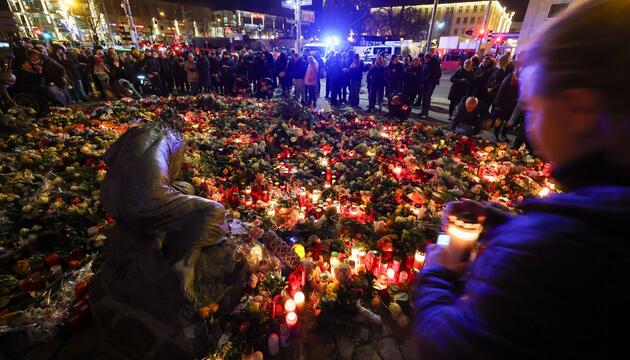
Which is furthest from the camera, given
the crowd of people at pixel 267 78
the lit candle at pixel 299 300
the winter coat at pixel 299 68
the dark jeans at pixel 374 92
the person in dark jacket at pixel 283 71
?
the person in dark jacket at pixel 283 71

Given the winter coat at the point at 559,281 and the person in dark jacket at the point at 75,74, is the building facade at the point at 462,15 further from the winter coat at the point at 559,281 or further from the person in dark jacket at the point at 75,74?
the winter coat at the point at 559,281

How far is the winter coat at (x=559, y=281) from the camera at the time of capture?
572 mm

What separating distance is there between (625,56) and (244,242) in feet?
10.8

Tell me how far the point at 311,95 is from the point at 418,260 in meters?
10.5

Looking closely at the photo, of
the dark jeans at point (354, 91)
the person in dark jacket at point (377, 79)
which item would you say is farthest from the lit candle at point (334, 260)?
the dark jeans at point (354, 91)

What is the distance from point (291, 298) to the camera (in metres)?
2.97

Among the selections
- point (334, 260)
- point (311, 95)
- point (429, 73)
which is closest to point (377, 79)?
point (429, 73)

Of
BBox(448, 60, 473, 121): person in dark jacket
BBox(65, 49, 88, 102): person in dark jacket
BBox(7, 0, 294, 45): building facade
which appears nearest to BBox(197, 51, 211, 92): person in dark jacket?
BBox(65, 49, 88, 102): person in dark jacket

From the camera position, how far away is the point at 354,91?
1276 cm

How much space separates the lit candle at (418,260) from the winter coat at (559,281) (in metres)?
2.74

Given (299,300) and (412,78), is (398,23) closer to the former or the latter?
(412,78)

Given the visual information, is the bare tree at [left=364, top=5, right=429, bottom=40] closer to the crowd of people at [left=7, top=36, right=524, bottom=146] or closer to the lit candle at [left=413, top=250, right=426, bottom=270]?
the crowd of people at [left=7, top=36, right=524, bottom=146]

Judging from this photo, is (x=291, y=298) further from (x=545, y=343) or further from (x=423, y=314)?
(x=545, y=343)

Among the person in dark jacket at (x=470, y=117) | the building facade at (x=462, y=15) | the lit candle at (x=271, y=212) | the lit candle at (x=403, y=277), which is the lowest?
the lit candle at (x=403, y=277)
